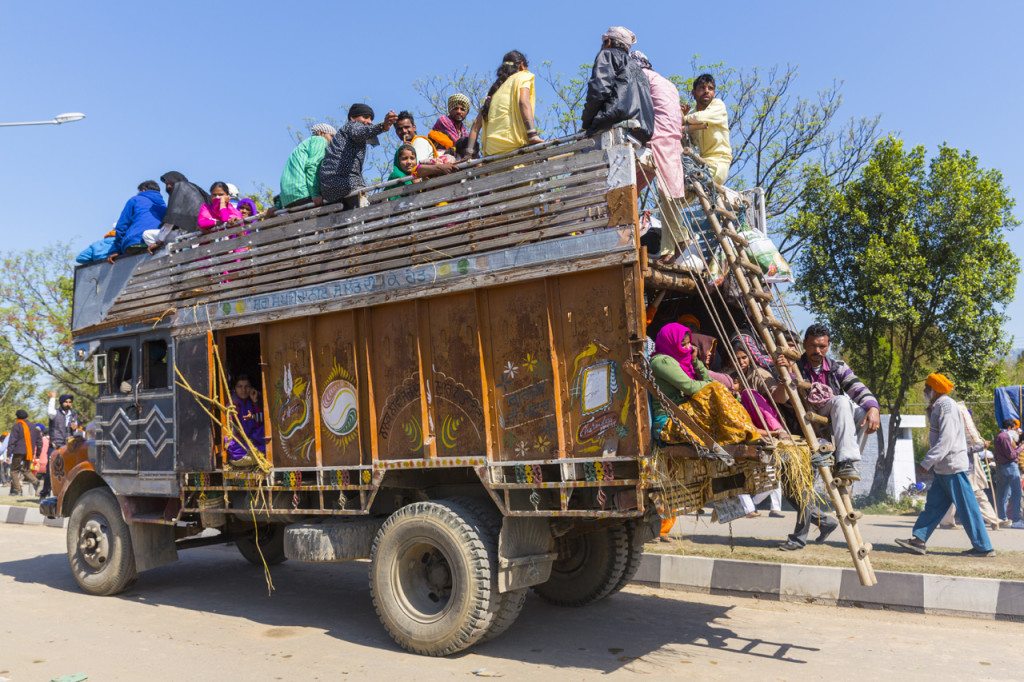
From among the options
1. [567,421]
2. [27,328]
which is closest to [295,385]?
[567,421]

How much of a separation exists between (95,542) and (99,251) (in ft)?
9.06

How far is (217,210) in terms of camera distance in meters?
7.43

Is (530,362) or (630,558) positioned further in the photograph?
(630,558)

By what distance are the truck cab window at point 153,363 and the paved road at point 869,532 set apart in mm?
5094

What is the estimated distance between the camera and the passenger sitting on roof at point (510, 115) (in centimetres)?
607

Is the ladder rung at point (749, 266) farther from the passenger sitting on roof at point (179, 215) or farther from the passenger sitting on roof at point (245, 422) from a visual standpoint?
the passenger sitting on roof at point (179, 215)

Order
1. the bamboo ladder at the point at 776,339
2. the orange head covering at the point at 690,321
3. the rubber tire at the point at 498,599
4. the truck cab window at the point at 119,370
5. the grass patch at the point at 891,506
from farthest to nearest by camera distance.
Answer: the grass patch at the point at 891,506
the truck cab window at the point at 119,370
the orange head covering at the point at 690,321
the rubber tire at the point at 498,599
the bamboo ladder at the point at 776,339

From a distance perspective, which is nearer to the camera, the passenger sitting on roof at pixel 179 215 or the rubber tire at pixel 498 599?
the rubber tire at pixel 498 599

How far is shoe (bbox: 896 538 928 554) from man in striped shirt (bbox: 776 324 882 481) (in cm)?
252

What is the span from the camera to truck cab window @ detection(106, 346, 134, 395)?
7598 mm

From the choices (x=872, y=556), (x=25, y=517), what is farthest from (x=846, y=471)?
(x=25, y=517)

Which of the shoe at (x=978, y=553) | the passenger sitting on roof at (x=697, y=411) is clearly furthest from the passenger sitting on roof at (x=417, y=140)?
the shoe at (x=978, y=553)

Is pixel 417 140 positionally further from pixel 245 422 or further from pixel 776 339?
pixel 776 339

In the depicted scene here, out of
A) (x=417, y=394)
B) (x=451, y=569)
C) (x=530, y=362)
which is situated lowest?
(x=451, y=569)
